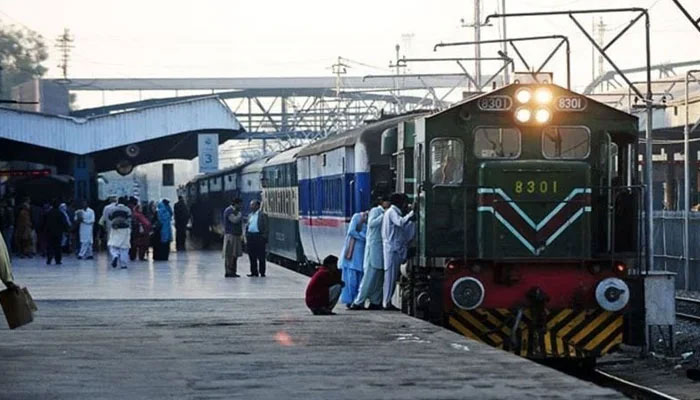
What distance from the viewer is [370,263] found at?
19328 mm

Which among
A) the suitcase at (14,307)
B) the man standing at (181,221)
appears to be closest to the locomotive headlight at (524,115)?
the suitcase at (14,307)

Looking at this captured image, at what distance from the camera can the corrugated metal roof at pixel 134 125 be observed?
44.4 meters

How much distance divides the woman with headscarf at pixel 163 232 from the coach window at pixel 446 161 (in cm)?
2055

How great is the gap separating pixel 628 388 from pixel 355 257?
209 inches

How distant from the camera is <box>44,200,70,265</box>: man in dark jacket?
1373 inches

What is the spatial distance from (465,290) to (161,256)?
22293mm

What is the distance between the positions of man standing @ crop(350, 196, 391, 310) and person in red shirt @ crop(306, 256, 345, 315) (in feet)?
1.95

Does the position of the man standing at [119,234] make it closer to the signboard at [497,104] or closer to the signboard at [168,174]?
the signboard at [168,174]

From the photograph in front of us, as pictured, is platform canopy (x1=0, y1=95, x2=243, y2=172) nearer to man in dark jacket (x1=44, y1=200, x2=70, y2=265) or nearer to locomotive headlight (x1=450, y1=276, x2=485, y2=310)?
man in dark jacket (x1=44, y1=200, x2=70, y2=265)

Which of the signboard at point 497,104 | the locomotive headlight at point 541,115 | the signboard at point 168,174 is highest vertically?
the signboard at point 168,174

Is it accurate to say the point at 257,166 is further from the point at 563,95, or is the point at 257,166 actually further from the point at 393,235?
the point at 563,95

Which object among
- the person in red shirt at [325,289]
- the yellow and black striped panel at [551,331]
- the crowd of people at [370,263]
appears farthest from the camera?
the person in red shirt at [325,289]

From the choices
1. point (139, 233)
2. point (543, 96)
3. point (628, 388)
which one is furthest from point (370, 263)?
point (139, 233)

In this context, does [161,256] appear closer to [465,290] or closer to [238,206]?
[238,206]
